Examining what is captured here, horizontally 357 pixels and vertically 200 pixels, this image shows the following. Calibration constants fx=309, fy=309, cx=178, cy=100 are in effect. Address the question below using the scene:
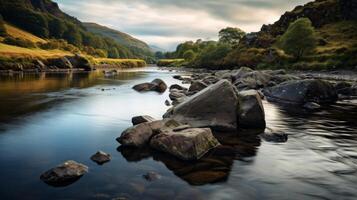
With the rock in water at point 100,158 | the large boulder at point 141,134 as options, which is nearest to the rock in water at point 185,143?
the large boulder at point 141,134

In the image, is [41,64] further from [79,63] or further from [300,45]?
[300,45]

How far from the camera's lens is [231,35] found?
593ft

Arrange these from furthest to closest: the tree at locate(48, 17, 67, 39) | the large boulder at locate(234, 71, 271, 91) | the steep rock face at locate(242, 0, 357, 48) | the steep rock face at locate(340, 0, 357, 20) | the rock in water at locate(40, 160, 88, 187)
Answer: the tree at locate(48, 17, 67, 39), the steep rock face at locate(340, 0, 357, 20), the steep rock face at locate(242, 0, 357, 48), the large boulder at locate(234, 71, 271, 91), the rock in water at locate(40, 160, 88, 187)

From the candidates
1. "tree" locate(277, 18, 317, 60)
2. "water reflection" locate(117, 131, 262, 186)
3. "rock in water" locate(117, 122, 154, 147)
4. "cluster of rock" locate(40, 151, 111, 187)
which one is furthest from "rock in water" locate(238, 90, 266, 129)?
"tree" locate(277, 18, 317, 60)

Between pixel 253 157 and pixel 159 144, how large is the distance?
3815mm

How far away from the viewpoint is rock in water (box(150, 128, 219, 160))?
11586 millimetres

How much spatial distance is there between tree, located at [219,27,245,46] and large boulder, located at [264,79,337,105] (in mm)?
153664

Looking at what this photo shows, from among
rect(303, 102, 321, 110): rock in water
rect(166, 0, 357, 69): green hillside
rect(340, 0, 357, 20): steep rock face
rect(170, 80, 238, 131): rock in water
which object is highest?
rect(340, 0, 357, 20): steep rock face

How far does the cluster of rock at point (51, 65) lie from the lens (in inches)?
3120

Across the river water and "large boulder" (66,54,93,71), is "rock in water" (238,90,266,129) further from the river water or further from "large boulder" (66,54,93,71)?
"large boulder" (66,54,93,71)

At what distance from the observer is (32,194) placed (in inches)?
336

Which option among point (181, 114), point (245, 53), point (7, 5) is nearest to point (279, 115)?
point (181, 114)

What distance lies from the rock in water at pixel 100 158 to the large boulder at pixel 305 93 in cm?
2101

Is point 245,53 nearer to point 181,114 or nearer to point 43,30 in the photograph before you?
point 181,114
